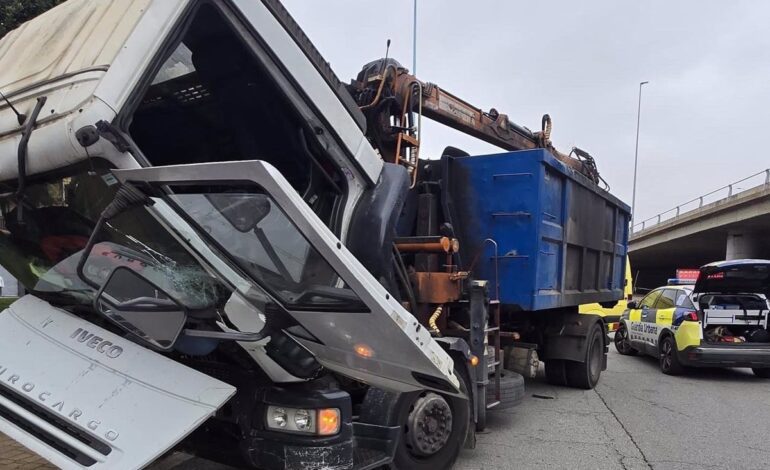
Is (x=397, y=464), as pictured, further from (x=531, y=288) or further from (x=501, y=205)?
(x=501, y=205)

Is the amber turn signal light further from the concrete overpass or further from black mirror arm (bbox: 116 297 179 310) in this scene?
the concrete overpass

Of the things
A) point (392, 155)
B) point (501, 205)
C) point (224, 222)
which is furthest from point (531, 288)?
point (224, 222)

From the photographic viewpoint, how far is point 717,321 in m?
10.1

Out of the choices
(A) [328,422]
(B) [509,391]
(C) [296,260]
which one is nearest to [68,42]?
(C) [296,260]

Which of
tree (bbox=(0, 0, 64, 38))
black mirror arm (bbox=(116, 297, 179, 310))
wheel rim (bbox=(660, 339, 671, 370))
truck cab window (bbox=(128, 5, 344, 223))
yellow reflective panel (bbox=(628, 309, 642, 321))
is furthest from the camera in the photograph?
yellow reflective panel (bbox=(628, 309, 642, 321))

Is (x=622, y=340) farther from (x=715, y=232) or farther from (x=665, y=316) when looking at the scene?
(x=715, y=232)

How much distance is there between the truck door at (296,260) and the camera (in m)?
2.21

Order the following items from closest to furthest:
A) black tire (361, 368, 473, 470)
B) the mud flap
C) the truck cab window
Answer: the truck cab window
black tire (361, 368, 473, 470)
the mud flap

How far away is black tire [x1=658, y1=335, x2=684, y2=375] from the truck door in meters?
8.46

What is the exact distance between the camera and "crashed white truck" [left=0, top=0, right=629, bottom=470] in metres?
2.37

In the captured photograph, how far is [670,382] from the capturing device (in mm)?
9281

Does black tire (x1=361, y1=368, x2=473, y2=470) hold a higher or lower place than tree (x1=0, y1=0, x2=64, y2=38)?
lower

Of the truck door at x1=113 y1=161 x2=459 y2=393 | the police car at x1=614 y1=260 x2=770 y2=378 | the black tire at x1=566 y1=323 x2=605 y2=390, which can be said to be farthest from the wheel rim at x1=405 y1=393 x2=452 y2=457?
the police car at x1=614 y1=260 x2=770 y2=378

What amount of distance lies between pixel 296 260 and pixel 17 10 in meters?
6.64
